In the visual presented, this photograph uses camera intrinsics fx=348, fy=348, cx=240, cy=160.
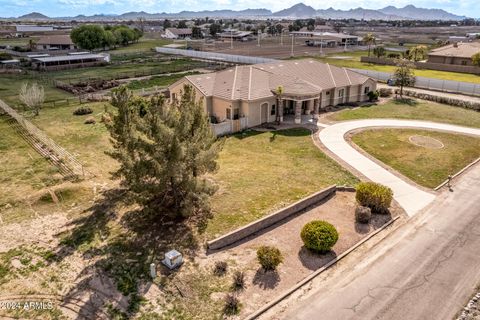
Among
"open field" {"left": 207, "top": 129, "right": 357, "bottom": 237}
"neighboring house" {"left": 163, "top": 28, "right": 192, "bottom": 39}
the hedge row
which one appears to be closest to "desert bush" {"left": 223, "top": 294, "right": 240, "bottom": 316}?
"open field" {"left": 207, "top": 129, "right": 357, "bottom": 237}

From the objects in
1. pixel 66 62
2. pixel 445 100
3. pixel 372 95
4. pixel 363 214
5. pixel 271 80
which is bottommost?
pixel 363 214

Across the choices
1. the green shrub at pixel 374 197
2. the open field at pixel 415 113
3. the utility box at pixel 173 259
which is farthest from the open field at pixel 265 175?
the open field at pixel 415 113

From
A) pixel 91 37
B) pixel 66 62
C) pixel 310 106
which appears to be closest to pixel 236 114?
pixel 310 106

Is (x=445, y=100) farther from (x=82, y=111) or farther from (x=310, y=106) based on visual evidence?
(x=82, y=111)

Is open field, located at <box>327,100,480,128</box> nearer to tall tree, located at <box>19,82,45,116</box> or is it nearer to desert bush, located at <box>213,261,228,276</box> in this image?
desert bush, located at <box>213,261,228,276</box>

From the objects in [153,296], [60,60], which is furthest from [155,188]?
[60,60]

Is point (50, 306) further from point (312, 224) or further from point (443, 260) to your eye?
point (443, 260)
